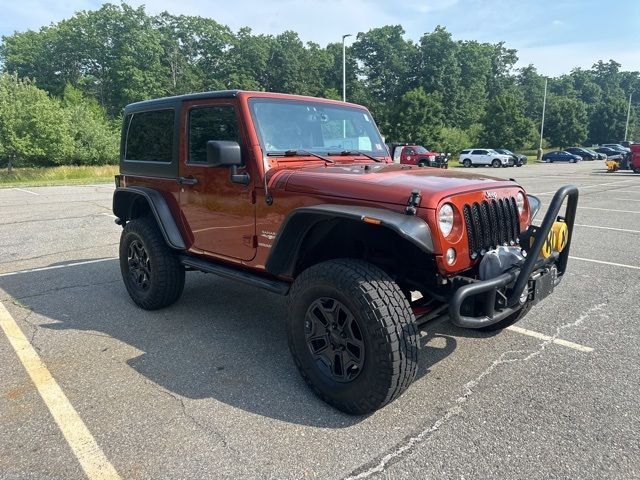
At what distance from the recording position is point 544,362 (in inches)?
135

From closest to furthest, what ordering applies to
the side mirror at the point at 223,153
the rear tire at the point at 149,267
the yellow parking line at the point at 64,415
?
the yellow parking line at the point at 64,415, the side mirror at the point at 223,153, the rear tire at the point at 149,267

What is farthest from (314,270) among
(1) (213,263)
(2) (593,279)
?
(2) (593,279)

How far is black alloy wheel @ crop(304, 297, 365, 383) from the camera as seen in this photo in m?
2.76

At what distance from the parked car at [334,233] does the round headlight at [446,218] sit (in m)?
0.01

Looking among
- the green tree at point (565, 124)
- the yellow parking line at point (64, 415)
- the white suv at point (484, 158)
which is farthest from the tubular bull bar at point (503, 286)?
the green tree at point (565, 124)

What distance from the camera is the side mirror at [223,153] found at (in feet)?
10.4

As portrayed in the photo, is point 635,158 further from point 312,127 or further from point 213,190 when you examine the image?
point 213,190

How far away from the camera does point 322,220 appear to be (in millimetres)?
2994

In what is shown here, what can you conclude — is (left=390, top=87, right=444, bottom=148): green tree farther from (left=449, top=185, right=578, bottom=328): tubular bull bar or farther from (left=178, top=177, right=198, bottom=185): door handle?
(left=449, top=185, right=578, bottom=328): tubular bull bar

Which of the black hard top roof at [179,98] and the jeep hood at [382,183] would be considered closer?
the jeep hood at [382,183]

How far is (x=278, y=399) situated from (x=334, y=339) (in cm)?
56

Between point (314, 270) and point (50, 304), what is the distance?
3.51 metres

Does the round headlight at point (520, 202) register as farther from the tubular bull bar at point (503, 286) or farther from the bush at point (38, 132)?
the bush at point (38, 132)

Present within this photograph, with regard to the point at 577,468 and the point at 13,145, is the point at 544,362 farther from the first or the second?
the point at 13,145
